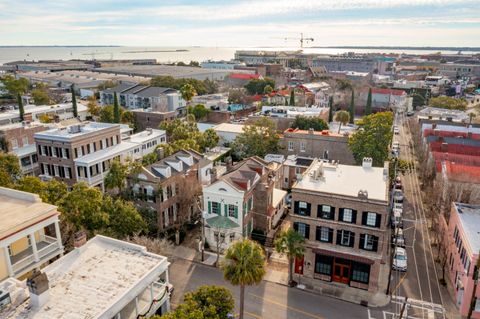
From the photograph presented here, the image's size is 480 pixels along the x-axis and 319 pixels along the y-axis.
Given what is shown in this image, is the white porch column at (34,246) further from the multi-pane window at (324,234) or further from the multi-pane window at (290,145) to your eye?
the multi-pane window at (290,145)

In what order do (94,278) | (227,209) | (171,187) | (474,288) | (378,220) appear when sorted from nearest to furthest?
(94,278)
(474,288)
(378,220)
(227,209)
(171,187)

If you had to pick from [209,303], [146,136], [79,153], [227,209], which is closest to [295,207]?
[227,209]

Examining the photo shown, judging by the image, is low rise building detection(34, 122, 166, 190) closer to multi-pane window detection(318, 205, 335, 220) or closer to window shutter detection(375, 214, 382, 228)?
multi-pane window detection(318, 205, 335, 220)

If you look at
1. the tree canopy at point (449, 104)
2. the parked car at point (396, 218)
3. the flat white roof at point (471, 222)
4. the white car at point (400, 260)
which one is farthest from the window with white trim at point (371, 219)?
the tree canopy at point (449, 104)

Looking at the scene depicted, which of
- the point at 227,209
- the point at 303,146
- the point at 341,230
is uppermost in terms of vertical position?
the point at 303,146

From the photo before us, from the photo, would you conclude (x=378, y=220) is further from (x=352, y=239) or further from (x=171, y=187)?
(x=171, y=187)

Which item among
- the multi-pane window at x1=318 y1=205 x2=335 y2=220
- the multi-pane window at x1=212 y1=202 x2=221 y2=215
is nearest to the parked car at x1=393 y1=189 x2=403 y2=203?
the multi-pane window at x1=318 y1=205 x2=335 y2=220
